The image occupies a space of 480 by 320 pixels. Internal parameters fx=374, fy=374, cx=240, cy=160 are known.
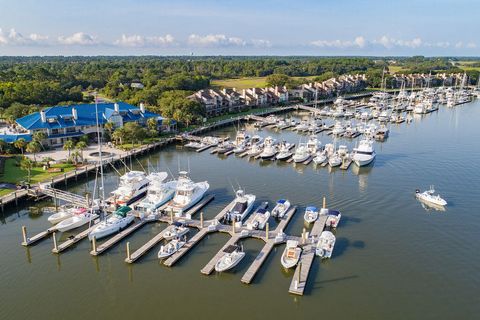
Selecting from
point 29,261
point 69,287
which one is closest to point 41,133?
point 29,261

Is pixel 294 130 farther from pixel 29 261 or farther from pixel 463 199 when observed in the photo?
pixel 29 261

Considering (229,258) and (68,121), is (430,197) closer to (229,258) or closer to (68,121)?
(229,258)

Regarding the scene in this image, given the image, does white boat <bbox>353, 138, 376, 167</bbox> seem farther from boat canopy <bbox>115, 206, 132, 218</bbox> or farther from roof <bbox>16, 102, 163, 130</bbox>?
roof <bbox>16, 102, 163, 130</bbox>

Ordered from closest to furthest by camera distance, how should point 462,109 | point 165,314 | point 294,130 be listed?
point 165,314, point 294,130, point 462,109

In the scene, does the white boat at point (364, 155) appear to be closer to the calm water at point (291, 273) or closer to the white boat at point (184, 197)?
the calm water at point (291, 273)

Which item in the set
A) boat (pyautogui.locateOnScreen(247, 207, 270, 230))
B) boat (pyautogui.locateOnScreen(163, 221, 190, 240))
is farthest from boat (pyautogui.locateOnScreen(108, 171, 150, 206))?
boat (pyautogui.locateOnScreen(247, 207, 270, 230))

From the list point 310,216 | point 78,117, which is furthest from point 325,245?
point 78,117
